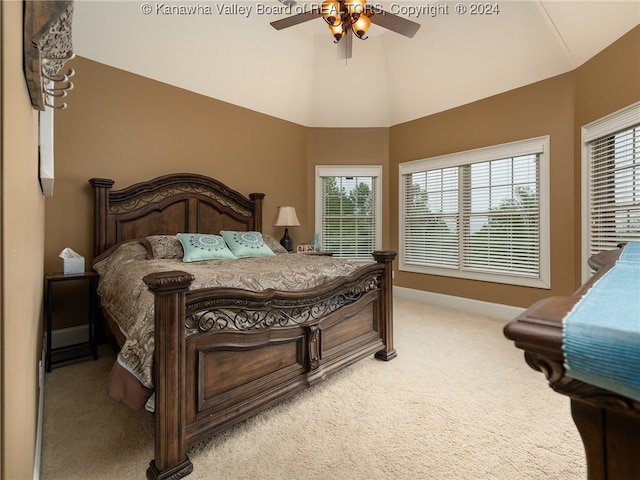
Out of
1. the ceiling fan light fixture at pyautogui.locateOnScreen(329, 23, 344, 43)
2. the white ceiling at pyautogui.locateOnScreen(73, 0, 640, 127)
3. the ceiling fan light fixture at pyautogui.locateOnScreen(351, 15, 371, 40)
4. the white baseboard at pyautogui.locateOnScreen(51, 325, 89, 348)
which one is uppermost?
the white ceiling at pyautogui.locateOnScreen(73, 0, 640, 127)

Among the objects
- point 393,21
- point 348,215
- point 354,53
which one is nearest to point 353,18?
point 393,21

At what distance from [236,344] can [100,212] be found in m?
2.50

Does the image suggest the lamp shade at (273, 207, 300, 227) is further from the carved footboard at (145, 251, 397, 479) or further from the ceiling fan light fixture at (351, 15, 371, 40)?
the ceiling fan light fixture at (351, 15, 371, 40)

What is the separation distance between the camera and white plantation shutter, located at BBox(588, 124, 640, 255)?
278 centimetres

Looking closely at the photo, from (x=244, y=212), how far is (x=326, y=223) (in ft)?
5.08

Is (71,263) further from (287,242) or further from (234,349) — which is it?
(287,242)

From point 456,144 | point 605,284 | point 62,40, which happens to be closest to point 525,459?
point 605,284

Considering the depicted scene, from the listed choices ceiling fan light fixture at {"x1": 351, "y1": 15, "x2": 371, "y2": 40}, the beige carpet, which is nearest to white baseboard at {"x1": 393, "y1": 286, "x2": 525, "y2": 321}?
the beige carpet

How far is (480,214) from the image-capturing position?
431 centimetres

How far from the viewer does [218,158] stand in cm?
427

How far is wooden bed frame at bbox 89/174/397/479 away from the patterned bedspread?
0.43ft

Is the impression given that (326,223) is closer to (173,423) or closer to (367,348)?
(367,348)

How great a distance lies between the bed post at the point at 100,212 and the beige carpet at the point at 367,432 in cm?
120

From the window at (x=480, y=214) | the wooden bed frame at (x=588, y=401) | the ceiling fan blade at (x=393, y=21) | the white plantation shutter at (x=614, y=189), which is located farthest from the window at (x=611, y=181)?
the wooden bed frame at (x=588, y=401)
